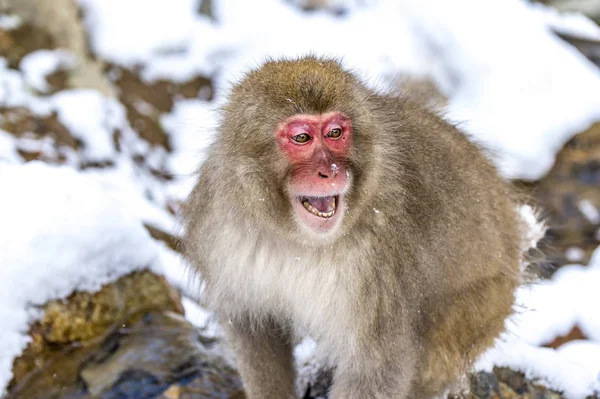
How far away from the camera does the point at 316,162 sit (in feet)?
8.46

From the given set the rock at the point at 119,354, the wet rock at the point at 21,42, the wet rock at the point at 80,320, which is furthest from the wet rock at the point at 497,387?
the wet rock at the point at 21,42

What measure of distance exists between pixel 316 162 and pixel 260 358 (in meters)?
1.21

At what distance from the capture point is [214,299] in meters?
3.21

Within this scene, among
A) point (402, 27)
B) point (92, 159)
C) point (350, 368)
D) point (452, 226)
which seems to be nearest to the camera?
point (350, 368)

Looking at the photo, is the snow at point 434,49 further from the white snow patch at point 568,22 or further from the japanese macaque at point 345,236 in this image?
the japanese macaque at point 345,236

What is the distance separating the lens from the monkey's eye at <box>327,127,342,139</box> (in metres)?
2.63

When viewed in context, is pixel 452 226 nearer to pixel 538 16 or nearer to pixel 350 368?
pixel 350 368

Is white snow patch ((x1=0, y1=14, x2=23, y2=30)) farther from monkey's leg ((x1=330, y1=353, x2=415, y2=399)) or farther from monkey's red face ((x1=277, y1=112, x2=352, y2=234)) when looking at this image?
monkey's leg ((x1=330, y1=353, x2=415, y2=399))

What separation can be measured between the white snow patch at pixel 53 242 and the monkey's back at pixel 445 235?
1.81 meters

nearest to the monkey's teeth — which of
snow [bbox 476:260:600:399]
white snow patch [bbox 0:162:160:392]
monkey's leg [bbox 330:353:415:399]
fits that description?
monkey's leg [bbox 330:353:415:399]

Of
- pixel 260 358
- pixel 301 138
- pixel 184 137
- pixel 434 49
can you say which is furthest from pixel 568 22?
pixel 301 138

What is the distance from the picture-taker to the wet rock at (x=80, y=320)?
3811 millimetres

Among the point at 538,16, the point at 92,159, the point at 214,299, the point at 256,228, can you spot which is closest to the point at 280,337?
the point at 214,299

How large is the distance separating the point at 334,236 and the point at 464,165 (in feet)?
3.13
